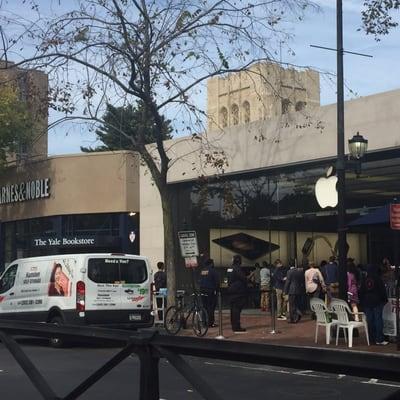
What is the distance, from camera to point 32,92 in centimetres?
1741

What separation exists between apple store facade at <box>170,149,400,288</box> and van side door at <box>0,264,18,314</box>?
5.80m

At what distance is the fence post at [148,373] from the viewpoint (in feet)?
10.6

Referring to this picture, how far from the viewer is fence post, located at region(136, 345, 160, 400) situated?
3.23 m

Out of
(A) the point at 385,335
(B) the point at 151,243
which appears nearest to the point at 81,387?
(A) the point at 385,335

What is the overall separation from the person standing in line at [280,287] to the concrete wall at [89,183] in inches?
304

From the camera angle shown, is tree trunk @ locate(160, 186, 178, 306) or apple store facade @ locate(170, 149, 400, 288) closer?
tree trunk @ locate(160, 186, 178, 306)

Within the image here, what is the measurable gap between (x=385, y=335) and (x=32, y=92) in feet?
35.5

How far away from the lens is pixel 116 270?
47.6 ft

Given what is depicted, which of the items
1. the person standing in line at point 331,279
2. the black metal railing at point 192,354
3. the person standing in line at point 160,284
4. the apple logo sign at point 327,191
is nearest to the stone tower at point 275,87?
the apple logo sign at point 327,191

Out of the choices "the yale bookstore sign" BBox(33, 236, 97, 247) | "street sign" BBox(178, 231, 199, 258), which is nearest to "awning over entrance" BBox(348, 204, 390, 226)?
"street sign" BBox(178, 231, 199, 258)

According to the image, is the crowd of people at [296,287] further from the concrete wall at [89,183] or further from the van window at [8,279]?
the concrete wall at [89,183]

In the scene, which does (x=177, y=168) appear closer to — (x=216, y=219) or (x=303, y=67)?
(x=216, y=219)

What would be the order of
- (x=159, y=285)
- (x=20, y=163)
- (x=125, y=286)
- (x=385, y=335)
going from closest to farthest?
(x=385, y=335) < (x=125, y=286) < (x=159, y=285) < (x=20, y=163)

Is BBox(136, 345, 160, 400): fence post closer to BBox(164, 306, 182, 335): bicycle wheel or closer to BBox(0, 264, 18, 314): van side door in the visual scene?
BBox(0, 264, 18, 314): van side door
